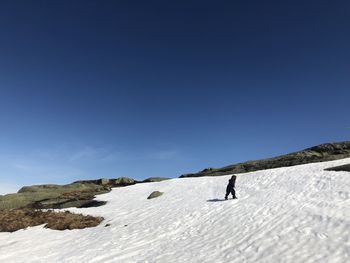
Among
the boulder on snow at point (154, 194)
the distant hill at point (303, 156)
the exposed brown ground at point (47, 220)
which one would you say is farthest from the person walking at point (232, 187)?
the distant hill at point (303, 156)

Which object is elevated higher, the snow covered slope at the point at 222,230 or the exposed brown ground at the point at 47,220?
the exposed brown ground at the point at 47,220

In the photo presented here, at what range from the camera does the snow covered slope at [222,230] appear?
54.4ft

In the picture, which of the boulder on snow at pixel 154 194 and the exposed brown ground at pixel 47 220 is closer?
the exposed brown ground at pixel 47 220

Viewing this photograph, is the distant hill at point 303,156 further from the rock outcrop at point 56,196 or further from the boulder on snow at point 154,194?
the rock outcrop at point 56,196

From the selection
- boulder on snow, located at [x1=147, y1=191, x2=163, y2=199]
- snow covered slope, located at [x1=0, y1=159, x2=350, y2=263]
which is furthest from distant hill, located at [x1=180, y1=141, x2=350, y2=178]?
boulder on snow, located at [x1=147, y1=191, x2=163, y2=199]

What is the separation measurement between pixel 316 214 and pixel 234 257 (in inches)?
259

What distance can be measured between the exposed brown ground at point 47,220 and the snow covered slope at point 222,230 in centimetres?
117

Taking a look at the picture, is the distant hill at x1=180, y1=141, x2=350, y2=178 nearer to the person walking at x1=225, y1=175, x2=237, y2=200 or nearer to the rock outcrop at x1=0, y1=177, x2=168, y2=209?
the rock outcrop at x1=0, y1=177, x2=168, y2=209

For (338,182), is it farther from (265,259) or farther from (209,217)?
(265,259)

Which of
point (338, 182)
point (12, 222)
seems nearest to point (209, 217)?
point (338, 182)

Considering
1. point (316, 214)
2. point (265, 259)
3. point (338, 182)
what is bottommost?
point (265, 259)

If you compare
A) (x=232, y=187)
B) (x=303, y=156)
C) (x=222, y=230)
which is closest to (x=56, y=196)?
(x=232, y=187)

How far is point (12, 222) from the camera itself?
3089 centimetres

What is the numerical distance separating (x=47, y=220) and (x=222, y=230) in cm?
Result: 1724
